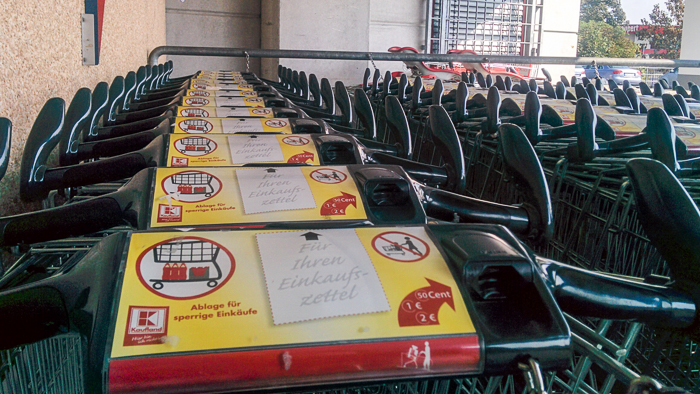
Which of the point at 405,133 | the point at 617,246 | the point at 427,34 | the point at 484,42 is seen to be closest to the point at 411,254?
the point at 405,133

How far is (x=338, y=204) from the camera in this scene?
3.11 ft

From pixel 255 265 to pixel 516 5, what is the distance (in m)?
17.0

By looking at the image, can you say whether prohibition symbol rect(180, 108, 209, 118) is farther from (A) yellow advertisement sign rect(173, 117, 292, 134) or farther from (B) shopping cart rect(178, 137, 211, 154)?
(B) shopping cart rect(178, 137, 211, 154)

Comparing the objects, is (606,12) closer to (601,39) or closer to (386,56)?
(601,39)

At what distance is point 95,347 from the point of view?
1.57 feet

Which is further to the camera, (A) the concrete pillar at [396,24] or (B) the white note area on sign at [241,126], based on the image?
(A) the concrete pillar at [396,24]

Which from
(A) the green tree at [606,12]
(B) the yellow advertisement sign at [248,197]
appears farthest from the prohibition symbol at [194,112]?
(A) the green tree at [606,12]

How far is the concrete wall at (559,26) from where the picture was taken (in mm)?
15992

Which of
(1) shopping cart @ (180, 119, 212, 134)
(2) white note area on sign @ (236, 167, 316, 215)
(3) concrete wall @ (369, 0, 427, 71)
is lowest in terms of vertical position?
(2) white note area on sign @ (236, 167, 316, 215)

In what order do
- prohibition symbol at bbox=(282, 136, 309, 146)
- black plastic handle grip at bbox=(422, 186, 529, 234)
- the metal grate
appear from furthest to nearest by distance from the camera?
1. the metal grate
2. prohibition symbol at bbox=(282, 136, 309, 146)
3. black plastic handle grip at bbox=(422, 186, 529, 234)

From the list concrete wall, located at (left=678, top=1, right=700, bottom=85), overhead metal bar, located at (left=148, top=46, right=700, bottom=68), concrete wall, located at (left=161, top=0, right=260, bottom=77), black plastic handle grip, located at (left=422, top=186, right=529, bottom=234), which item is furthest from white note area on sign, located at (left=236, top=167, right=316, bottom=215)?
concrete wall, located at (left=161, top=0, right=260, bottom=77)

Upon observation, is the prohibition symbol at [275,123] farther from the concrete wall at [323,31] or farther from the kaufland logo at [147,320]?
the concrete wall at [323,31]

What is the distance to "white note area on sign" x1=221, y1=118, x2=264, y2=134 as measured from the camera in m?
1.58

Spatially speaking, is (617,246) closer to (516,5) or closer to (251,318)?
(251,318)
